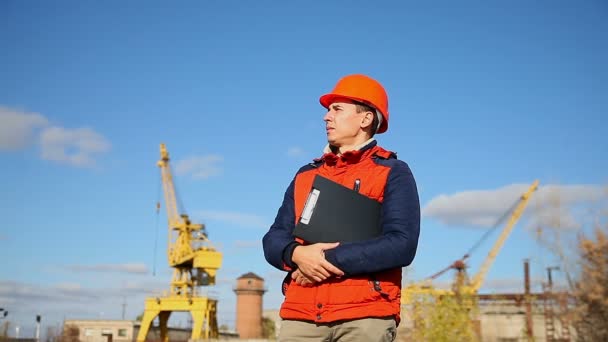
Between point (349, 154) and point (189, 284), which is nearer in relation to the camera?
point (349, 154)

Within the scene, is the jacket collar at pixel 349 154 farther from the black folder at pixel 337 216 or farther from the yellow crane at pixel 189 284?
the yellow crane at pixel 189 284

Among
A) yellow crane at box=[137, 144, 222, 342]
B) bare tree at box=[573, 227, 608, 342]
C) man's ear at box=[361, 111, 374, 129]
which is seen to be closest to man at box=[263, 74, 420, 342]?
man's ear at box=[361, 111, 374, 129]

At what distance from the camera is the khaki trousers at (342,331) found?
9.14 feet

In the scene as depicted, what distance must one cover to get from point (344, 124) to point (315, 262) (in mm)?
786

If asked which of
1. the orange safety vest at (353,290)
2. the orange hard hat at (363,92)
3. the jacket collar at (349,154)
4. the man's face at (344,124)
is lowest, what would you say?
the orange safety vest at (353,290)

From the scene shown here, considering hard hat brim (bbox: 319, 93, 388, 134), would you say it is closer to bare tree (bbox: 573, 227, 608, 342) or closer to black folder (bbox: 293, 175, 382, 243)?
black folder (bbox: 293, 175, 382, 243)

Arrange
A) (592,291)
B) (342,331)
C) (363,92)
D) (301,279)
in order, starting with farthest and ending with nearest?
(592,291)
(363,92)
(301,279)
(342,331)

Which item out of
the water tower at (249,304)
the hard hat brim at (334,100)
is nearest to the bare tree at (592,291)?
the hard hat brim at (334,100)

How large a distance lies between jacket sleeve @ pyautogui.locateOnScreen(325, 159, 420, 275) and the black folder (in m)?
0.08

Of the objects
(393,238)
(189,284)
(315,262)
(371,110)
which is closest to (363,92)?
(371,110)

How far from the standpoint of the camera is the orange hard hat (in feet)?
10.7

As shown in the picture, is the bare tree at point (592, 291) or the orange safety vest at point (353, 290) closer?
the orange safety vest at point (353, 290)

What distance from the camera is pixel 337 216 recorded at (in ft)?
9.78

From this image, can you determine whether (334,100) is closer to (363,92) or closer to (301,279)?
(363,92)
